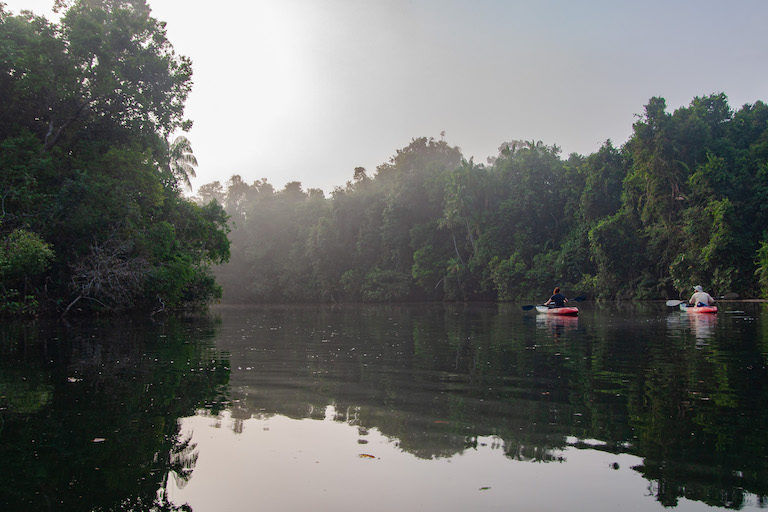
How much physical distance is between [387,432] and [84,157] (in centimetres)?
2631

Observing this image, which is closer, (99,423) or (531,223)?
(99,423)

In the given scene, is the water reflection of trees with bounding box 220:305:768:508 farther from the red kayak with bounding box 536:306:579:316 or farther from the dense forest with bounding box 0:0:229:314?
the dense forest with bounding box 0:0:229:314

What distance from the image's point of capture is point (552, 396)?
24.6 ft

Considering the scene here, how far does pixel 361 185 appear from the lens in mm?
70812

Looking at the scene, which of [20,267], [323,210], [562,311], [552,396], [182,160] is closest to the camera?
[552,396]

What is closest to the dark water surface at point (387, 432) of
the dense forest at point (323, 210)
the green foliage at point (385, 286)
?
the dense forest at point (323, 210)

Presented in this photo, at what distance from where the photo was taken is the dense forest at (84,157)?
23375 millimetres

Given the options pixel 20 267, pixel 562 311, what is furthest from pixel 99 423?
pixel 562 311

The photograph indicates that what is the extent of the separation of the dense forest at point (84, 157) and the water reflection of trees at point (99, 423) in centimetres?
1305

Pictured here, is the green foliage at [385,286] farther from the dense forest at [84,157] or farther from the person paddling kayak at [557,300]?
the person paddling kayak at [557,300]

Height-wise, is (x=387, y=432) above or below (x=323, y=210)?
below

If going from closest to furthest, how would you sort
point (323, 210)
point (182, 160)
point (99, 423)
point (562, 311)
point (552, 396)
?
point (99, 423) → point (552, 396) → point (562, 311) → point (182, 160) → point (323, 210)

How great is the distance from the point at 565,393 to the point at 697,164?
41440mm

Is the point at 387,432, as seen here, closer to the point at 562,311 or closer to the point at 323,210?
the point at 562,311
